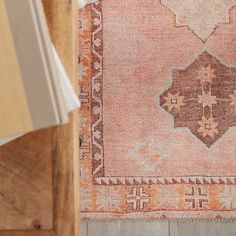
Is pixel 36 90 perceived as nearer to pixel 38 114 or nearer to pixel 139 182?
pixel 38 114

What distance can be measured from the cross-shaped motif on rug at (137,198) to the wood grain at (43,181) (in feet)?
1.68

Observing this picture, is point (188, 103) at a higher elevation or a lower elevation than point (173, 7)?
lower

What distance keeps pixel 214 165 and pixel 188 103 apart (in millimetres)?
174

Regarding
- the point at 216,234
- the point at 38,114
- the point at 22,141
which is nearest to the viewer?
the point at 38,114

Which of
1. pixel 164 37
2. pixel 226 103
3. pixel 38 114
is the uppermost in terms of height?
pixel 164 37

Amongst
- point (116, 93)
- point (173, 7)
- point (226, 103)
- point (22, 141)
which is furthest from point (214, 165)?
point (22, 141)

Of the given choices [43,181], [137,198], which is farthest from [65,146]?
[137,198]

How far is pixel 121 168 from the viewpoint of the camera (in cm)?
113

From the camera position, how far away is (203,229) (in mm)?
1114

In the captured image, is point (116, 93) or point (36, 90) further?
point (116, 93)

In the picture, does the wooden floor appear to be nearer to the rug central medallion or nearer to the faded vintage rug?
the faded vintage rug

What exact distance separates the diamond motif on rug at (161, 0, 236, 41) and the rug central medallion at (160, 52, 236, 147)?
0.07 meters

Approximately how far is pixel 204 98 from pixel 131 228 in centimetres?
39

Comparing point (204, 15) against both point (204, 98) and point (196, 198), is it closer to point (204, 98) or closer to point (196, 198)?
point (204, 98)
